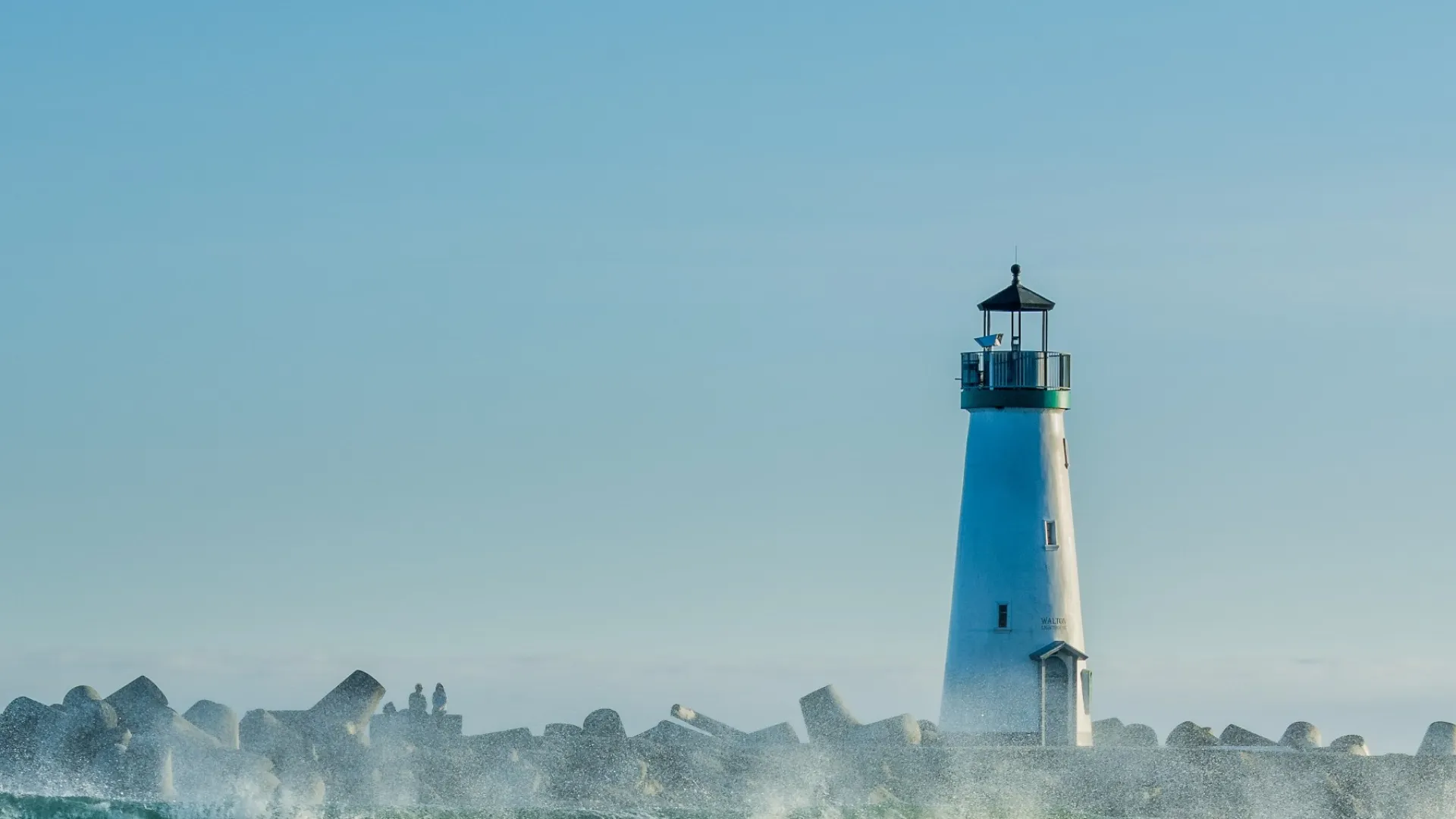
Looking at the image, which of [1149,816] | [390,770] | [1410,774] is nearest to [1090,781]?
[1149,816]

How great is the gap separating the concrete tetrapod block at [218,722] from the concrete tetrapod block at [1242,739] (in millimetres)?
11762

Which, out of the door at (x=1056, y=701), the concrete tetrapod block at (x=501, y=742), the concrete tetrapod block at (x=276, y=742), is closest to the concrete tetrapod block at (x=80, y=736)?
the concrete tetrapod block at (x=276, y=742)

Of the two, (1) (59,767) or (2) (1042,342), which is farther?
(2) (1042,342)

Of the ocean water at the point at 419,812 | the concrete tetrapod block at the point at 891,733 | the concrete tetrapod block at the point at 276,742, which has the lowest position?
the ocean water at the point at 419,812

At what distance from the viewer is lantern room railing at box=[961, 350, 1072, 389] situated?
35844 mm

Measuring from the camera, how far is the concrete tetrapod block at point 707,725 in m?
34.7

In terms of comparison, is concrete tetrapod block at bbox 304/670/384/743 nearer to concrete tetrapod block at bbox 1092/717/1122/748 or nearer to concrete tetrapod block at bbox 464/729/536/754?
Result: concrete tetrapod block at bbox 464/729/536/754

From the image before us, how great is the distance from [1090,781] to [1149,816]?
2.51 feet

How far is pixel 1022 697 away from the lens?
1394 inches

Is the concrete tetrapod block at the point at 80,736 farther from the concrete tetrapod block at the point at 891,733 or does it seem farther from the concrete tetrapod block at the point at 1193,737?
the concrete tetrapod block at the point at 1193,737

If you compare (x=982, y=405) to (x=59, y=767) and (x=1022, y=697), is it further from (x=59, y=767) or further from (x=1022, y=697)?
(x=59, y=767)

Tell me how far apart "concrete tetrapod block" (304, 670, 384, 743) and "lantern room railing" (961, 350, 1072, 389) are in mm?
7959

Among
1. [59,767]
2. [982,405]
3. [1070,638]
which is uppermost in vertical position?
[982,405]

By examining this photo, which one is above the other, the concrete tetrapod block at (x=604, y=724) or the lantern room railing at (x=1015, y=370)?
the lantern room railing at (x=1015, y=370)
